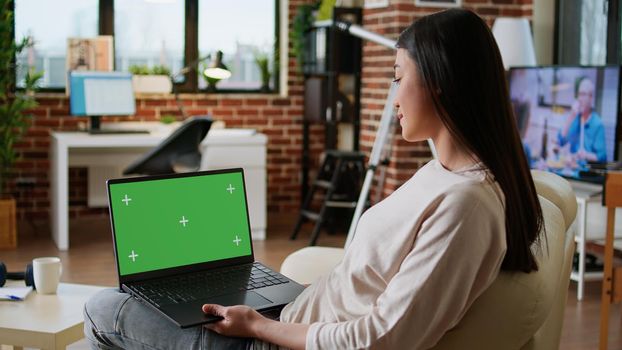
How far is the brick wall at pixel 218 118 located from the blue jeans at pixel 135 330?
4.54 metres

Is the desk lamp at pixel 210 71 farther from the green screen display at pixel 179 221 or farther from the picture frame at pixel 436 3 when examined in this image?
the green screen display at pixel 179 221

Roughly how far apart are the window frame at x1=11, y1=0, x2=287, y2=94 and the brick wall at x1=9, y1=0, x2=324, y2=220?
0.33 feet

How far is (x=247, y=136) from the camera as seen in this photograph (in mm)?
5770

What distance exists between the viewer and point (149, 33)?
663cm

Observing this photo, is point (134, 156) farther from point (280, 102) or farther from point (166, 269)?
point (166, 269)

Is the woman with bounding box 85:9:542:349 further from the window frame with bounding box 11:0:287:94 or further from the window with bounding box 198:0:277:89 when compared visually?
the window with bounding box 198:0:277:89

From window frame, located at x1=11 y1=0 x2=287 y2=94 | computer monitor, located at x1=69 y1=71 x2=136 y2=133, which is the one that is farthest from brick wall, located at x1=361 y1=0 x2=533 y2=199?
computer monitor, located at x1=69 y1=71 x2=136 y2=133

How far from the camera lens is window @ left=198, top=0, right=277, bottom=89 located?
22.2ft

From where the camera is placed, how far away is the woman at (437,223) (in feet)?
5.07

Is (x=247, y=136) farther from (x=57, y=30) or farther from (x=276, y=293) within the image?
(x=276, y=293)

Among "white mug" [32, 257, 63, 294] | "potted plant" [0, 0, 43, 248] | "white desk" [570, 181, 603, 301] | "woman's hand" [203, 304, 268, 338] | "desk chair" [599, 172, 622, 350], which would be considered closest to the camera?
"woman's hand" [203, 304, 268, 338]

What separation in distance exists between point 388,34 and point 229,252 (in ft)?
11.6

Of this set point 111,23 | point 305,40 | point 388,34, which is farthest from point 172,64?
point 388,34

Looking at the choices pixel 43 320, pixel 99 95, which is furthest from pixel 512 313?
pixel 99 95
